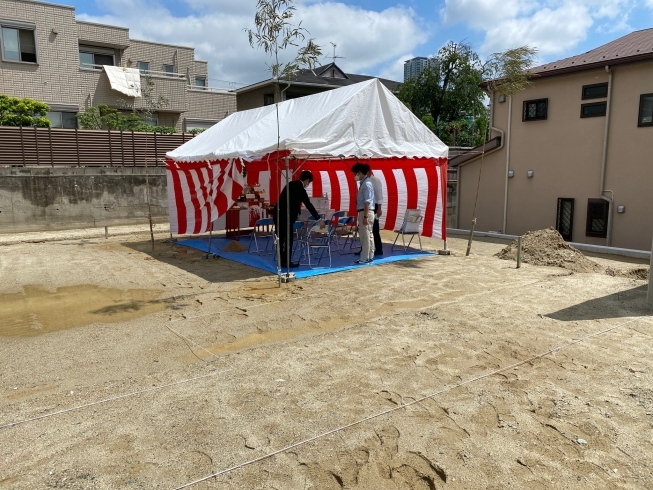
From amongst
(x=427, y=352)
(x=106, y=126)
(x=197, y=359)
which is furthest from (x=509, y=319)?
(x=106, y=126)

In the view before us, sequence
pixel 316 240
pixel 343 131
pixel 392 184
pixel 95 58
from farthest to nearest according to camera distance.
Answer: pixel 95 58 → pixel 392 184 → pixel 316 240 → pixel 343 131

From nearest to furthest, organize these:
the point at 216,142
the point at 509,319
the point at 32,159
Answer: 1. the point at 509,319
2. the point at 216,142
3. the point at 32,159

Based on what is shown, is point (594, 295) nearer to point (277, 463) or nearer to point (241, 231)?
point (277, 463)

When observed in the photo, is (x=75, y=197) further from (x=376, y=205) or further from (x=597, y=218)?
(x=597, y=218)

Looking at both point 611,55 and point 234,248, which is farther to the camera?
point 611,55

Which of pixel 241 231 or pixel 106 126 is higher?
pixel 106 126

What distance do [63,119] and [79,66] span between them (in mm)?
2063

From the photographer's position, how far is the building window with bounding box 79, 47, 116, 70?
18.5m

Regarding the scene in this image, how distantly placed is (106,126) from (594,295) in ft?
52.0

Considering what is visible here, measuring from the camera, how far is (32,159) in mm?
12289

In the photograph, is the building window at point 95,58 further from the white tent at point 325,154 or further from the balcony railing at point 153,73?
the white tent at point 325,154

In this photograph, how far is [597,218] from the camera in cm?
1052

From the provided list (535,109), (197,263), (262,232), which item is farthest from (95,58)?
(535,109)

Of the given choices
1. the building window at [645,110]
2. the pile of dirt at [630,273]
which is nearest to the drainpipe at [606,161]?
the building window at [645,110]
